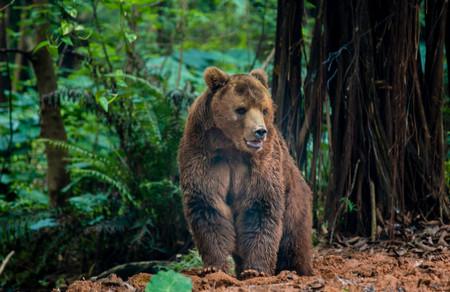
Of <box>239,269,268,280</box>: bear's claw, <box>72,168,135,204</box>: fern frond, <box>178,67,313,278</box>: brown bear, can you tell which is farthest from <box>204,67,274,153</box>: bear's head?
<box>72,168,135,204</box>: fern frond

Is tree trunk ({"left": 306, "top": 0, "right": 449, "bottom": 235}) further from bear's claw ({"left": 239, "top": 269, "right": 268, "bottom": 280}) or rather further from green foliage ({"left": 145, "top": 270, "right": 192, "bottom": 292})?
green foliage ({"left": 145, "top": 270, "right": 192, "bottom": 292})

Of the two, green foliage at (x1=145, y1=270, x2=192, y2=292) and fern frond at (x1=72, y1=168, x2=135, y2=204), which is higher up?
fern frond at (x1=72, y1=168, x2=135, y2=204)

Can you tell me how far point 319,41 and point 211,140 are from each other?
184 cm

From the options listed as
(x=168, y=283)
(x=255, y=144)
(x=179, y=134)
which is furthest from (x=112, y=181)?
(x=168, y=283)

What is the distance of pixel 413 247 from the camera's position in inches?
220

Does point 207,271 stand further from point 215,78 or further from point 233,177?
point 215,78

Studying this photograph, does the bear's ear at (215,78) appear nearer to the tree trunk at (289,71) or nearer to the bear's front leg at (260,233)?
the bear's front leg at (260,233)

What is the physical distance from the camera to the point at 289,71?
6.37 m

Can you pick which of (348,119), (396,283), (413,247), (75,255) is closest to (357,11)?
(348,119)

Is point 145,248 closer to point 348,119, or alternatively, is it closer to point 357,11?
point 348,119

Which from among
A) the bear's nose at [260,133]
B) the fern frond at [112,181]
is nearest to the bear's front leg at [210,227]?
the bear's nose at [260,133]

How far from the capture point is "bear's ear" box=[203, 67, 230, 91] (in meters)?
5.05

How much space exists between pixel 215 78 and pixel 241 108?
15.0 inches

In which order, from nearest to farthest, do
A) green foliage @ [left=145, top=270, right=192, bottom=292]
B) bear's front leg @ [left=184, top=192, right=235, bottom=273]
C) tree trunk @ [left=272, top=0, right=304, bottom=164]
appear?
green foliage @ [left=145, top=270, right=192, bottom=292] < bear's front leg @ [left=184, top=192, right=235, bottom=273] < tree trunk @ [left=272, top=0, right=304, bottom=164]
